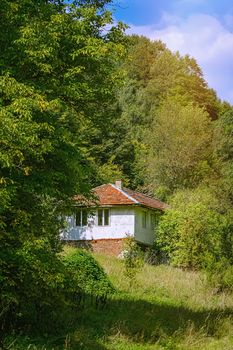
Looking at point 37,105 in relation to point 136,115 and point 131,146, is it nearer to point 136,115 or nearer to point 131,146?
point 131,146

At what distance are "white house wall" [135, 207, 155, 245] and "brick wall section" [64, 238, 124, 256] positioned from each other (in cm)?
146

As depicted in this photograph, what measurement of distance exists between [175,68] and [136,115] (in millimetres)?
13242

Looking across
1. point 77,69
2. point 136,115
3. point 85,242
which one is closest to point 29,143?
point 77,69

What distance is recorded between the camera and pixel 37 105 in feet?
43.9

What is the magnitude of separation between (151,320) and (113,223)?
2526 cm

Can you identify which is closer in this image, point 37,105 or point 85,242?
point 37,105

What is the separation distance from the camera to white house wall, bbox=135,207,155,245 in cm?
4469

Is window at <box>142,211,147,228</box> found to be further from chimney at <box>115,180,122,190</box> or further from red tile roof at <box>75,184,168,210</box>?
chimney at <box>115,180,122,190</box>

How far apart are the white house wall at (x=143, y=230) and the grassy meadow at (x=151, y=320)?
16600 millimetres

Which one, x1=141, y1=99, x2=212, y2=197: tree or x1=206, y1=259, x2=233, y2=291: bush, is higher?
x1=141, y1=99, x2=212, y2=197: tree

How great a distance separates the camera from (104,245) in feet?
146

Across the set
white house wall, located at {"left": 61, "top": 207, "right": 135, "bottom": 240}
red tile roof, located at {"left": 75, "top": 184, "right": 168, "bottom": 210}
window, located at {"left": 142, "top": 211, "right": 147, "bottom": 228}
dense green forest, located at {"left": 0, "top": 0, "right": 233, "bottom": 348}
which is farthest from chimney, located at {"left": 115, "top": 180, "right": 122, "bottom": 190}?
dense green forest, located at {"left": 0, "top": 0, "right": 233, "bottom": 348}

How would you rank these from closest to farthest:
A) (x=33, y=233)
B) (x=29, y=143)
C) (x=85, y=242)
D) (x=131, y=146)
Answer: (x=29, y=143) < (x=33, y=233) < (x=85, y=242) < (x=131, y=146)

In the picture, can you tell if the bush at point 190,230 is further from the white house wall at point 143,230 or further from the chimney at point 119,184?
the chimney at point 119,184
